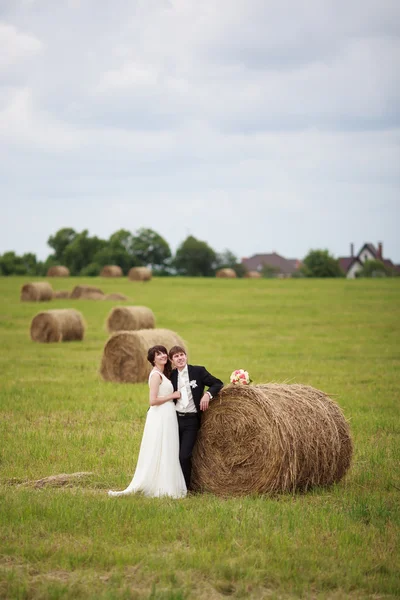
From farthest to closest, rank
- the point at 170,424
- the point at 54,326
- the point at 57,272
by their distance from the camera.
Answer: the point at 57,272
the point at 54,326
the point at 170,424

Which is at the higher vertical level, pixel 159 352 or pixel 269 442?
pixel 159 352

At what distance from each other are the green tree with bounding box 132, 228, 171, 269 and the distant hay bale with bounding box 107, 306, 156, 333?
9620 centimetres

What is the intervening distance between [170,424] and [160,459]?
463mm

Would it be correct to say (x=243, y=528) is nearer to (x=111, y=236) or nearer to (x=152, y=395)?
(x=152, y=395)

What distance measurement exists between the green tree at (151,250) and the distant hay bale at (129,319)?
316ft

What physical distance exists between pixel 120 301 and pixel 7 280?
1892 cm

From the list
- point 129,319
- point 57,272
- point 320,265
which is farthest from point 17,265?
point 129,319

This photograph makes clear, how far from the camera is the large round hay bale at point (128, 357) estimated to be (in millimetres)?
20469

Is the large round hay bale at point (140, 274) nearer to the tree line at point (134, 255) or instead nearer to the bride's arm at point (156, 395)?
the tree line at point (134, 255)

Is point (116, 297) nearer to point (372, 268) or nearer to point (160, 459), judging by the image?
point (160, 459)

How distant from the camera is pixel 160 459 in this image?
9.91 meters

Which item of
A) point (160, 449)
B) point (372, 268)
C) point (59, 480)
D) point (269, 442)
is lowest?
point (59, 480)

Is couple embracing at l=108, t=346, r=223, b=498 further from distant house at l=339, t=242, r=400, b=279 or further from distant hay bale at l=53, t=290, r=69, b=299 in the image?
distant house at l=339, t=242, r=400, b=279

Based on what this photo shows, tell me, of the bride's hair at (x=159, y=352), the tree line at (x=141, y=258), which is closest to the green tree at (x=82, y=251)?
the tree line at (x=141, y=258)
